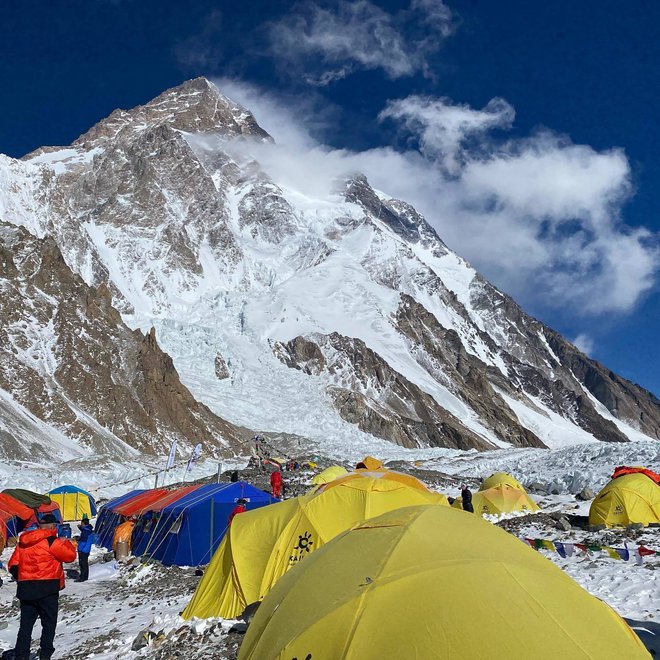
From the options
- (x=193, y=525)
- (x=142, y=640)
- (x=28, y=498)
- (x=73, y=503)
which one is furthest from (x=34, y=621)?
(x=73, y=503)

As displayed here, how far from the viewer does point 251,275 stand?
450ft

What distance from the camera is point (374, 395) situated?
323 ft

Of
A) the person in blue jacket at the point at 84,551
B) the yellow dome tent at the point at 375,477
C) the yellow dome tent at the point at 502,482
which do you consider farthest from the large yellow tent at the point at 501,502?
the person in blue jacket at the point at 84,551

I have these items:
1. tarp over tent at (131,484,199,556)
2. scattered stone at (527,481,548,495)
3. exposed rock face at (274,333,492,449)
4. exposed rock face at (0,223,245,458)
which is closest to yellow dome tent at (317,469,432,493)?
tarp over tent at (131,484,199,556)

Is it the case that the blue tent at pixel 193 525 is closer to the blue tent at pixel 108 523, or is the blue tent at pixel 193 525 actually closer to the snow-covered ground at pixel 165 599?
the snow-covered ground at pixel 165 599

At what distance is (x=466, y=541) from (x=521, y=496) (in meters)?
16.8

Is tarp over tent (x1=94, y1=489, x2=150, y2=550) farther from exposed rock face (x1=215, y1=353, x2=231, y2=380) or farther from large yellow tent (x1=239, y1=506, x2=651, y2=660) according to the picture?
exposed rock face (x1=215, y1=353, x2=231, y2=380)

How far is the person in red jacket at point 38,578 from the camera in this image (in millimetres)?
7379

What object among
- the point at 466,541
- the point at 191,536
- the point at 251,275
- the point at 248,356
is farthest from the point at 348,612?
the point at 251,275

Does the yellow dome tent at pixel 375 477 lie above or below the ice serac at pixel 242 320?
below

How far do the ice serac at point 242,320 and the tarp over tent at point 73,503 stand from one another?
22.9m

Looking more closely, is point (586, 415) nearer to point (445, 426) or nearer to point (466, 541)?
point (445, 426)

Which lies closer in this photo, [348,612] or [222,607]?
[348,612]

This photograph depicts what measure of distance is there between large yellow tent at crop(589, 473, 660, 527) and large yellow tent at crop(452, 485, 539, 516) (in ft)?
12.7
